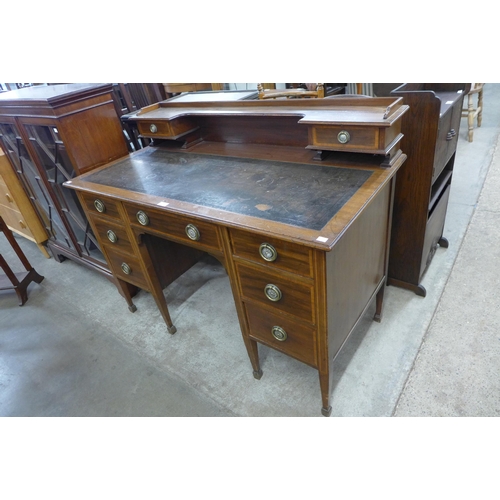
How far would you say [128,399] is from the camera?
1.51 meters

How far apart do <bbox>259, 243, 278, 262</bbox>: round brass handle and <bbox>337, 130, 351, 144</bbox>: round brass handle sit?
1.51 ft

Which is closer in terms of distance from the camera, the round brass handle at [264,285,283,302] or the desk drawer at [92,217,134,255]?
the round brass handle at [264,285,283,302]

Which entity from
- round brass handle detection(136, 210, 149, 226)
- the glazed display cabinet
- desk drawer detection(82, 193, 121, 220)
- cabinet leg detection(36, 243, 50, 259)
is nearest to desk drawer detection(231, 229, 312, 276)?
round brass handle detection(136, 210, 149, 226)

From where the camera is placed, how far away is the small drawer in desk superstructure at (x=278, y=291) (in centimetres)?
101

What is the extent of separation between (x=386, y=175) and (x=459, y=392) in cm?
85

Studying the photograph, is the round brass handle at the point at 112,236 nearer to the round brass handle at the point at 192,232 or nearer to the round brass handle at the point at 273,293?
the round brass handle at the point at 192,232

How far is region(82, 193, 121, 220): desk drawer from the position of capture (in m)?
1.43

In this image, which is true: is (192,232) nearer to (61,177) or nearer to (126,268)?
(126,268)

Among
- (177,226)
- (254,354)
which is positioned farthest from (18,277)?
(254,354)

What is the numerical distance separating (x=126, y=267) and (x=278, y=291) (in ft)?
2.93

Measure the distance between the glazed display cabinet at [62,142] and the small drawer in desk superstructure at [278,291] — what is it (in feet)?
3.17

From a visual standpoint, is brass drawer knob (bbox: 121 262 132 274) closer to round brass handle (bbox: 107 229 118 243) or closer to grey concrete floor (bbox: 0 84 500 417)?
round brass handle (bbox: 107 229 118 243)

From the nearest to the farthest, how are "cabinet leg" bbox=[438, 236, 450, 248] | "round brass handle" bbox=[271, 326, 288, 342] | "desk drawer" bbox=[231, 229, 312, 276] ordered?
"desk drawer" bbox=[231, 229, 312, 276] < "round brass handle" bbox=[271, 326, 288, 342] < "cabinet leg" bbox=[438, 236, 450, 248]

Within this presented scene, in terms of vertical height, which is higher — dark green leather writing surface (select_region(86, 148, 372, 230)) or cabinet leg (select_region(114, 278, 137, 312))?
dark green leather writing surface (select_region(86, 148, 372, 230))
